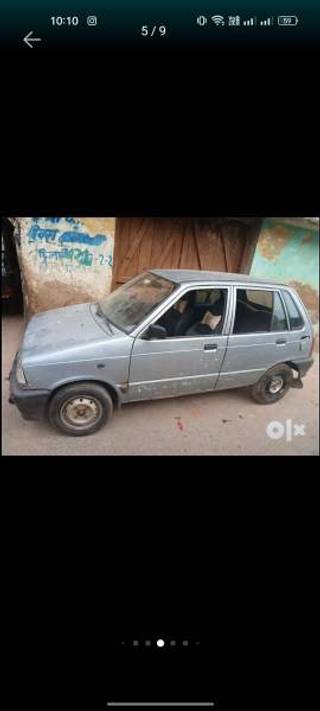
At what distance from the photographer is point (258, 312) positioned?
1.39m

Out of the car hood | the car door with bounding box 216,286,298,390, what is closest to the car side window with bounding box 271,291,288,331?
the car door with bounding box 216,286,298,390

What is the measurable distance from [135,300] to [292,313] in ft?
2.33

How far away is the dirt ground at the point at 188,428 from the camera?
1.34m

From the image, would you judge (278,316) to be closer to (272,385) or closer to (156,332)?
(272,385)

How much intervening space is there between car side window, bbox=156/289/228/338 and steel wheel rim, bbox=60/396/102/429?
1.74ft

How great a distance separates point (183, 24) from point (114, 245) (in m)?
0.60

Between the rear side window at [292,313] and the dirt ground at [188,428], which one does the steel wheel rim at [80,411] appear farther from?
the rear side window at [292,313]

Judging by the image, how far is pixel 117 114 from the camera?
851 mm

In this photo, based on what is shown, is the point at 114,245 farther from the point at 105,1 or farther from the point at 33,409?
the point at 33,409

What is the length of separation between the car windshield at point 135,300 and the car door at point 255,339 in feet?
1.06

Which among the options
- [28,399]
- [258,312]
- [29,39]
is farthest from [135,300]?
[29,39]

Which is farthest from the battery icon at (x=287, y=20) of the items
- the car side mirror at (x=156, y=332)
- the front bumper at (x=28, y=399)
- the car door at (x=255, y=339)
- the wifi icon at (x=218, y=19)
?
the front bumper at (x=28, y=399)

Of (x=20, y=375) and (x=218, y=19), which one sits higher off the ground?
(x=218, y=19)
